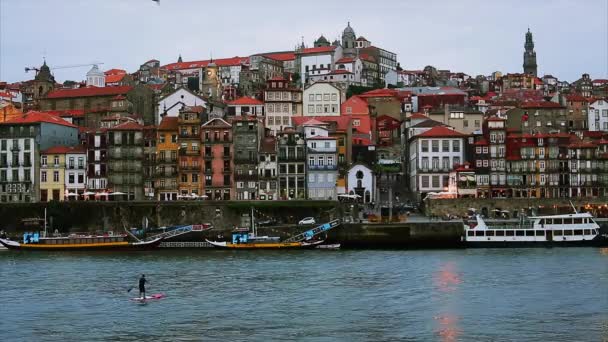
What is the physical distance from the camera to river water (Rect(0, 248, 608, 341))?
3900 centimetres

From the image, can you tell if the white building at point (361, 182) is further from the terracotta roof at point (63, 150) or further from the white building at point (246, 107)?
the terracotta roof at point (63, 150)

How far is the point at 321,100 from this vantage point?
119 m

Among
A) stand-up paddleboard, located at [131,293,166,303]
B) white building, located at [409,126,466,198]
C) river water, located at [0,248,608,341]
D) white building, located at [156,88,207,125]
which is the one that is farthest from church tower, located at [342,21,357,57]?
stand-up paddleboard, located at [131,293,166,303]

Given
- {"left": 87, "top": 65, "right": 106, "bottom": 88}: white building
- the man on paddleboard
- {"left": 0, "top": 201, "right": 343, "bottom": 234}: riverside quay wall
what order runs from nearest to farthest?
the man on paddleboard → {"left": 0, "top": 201, "right": 343, "bottom": 234}: riverside quay wall → {"left": 87, "top": 65, "right": 106, "bottom": 88}: white building

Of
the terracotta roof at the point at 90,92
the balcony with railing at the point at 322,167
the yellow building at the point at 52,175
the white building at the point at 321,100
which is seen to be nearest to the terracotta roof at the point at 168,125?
the yellow building at the point at 52,175

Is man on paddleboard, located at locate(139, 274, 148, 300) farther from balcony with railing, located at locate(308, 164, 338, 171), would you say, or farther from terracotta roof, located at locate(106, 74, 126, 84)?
terracotta roof, located at locate(106, 74, 126, 84)

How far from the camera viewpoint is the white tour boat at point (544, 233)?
75.9m

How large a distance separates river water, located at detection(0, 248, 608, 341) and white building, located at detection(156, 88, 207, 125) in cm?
4556

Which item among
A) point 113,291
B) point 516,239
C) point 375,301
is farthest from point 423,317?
point 516,239

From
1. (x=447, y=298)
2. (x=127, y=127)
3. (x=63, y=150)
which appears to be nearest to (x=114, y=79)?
(x=63, y=150)

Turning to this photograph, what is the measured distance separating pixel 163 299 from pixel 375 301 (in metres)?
10.9

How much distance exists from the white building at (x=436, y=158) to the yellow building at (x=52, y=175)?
3720 centimetres

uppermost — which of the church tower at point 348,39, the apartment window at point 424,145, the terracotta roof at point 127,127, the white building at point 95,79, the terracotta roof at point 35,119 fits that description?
the church tower at point 348,39

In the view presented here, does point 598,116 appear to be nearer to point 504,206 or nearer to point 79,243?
point 504,206
